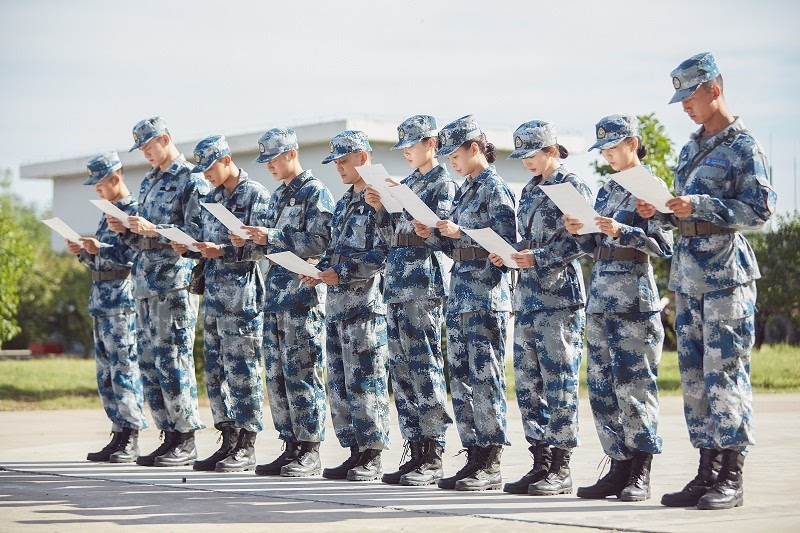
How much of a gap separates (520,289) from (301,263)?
57.8 inches

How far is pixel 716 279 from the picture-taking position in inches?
259

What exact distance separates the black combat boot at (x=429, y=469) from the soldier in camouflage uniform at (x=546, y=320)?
67 cm

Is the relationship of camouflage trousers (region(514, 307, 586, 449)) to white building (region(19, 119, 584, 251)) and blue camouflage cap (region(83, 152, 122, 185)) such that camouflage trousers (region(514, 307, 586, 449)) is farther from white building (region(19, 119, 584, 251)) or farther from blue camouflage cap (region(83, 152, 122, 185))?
white building (region(19, 119, 584, 251))

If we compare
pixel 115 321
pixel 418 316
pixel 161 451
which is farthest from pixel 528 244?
pixel 115 321

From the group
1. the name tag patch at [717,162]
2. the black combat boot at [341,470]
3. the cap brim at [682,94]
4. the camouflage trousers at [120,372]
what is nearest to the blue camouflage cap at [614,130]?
the cap brim at [682,94]

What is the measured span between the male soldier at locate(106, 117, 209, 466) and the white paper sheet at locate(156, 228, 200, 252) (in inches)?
17.4

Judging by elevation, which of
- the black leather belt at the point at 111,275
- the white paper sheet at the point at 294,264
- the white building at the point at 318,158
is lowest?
the white paper sheet at the point at 294,264

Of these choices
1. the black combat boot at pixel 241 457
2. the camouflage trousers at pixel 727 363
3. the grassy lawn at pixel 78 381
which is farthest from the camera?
the grassy lawn at pixel 78 381

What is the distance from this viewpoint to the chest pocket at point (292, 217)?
8.61 m

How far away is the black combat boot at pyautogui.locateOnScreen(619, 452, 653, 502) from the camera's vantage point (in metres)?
6.93

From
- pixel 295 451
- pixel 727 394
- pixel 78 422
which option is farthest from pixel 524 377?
pixel 78 422

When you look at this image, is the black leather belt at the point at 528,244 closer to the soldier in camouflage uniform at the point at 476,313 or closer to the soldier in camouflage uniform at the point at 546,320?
the soldier in camouflage uniform at the point at 546,320

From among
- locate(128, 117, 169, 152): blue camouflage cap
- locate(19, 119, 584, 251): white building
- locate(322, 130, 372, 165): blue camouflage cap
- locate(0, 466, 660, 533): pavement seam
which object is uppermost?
locate(19, 119, 584, 251): white building

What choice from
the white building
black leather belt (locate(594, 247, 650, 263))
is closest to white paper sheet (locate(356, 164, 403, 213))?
black leather belt (locate(594, 247, 650, 263))
